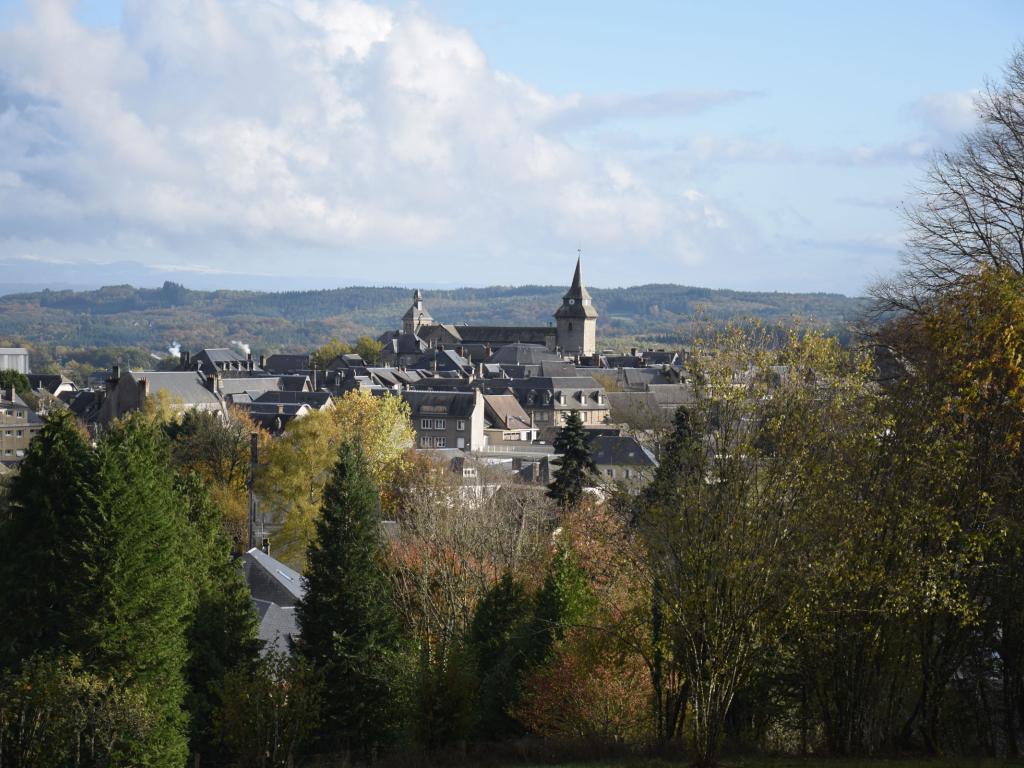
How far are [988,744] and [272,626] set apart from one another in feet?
61.4

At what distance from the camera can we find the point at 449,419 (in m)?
86.6

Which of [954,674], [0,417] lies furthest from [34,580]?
[0,417]

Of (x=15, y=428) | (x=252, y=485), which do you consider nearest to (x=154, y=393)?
(x=15, y=428)

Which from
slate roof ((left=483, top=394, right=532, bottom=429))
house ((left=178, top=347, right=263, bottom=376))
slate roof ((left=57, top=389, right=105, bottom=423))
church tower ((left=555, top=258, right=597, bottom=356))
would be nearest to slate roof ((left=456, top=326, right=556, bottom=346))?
church tower ((left=555, top=258, right=597, bottom=356))

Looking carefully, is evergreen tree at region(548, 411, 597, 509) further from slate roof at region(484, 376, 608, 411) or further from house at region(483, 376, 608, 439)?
slate roof at region(484, 376, 608, 411)

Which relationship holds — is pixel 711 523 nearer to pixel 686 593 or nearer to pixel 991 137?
pixel 686 593

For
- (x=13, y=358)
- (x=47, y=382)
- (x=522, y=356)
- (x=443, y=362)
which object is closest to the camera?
(x=47, y=382)

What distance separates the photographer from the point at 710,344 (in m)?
17.1

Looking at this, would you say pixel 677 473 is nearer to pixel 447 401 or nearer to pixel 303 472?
pixel 303 472

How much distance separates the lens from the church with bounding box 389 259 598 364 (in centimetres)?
15312

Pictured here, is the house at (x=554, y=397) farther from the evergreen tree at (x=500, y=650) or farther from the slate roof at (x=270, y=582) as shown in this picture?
the evergreen tree at (x=500, y=650)

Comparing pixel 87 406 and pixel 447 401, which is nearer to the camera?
pixel 447 401

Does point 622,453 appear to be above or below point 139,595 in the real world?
→ below

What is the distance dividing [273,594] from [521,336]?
13768 cm
